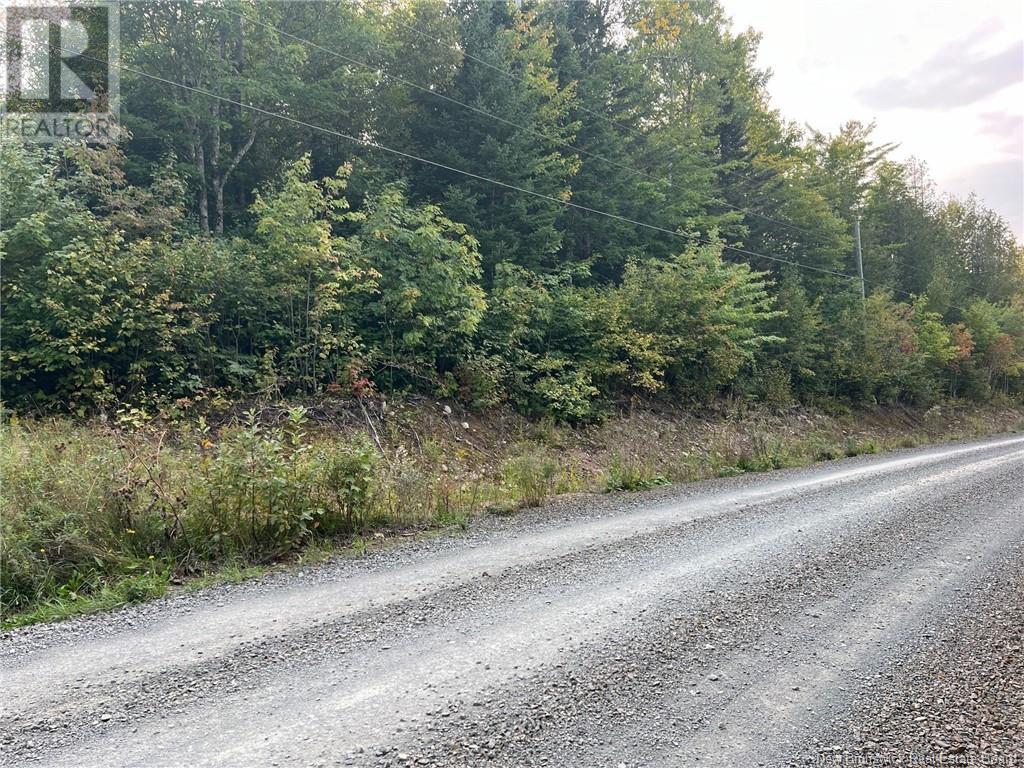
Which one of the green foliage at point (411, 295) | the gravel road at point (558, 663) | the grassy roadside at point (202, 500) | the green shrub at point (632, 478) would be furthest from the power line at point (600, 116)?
the gravel road at point (558, 663)

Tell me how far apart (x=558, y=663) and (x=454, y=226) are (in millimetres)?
9446

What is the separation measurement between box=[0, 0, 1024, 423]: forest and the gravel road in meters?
5.89

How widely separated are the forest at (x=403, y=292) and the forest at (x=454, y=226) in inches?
3.2

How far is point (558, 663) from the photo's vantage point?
9.02 feet

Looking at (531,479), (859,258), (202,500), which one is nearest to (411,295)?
(531,479)

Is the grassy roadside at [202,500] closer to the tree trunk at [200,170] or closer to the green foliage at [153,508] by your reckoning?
the green foliage at [153,508]

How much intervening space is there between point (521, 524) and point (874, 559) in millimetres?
3121

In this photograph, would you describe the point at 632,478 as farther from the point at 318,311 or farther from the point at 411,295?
the point at 318,311

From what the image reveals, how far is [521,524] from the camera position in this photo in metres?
5.73

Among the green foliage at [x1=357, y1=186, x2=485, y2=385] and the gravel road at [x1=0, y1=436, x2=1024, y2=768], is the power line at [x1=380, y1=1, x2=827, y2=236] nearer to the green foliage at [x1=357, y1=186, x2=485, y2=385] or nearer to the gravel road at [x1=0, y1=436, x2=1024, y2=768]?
the green foliage at [x1=357, y1=186, x2=485, y2=385]

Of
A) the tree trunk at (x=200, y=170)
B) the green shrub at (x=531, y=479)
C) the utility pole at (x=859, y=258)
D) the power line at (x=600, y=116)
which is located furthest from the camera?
the utility pole at (x=859, y=258)

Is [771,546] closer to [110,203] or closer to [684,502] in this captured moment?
[684,502]

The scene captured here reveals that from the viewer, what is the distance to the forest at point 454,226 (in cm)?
816

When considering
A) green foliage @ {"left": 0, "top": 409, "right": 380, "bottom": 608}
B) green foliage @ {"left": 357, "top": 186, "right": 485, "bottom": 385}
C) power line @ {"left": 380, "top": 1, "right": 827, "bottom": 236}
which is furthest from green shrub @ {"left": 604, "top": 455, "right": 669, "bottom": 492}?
power line @ {"left": 380, "top": 1, "right": 827, "bottom": 236}
